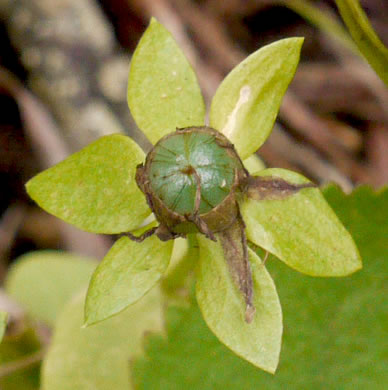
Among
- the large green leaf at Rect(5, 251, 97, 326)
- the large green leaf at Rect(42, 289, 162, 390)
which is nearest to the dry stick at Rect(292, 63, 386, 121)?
the large green leaf at Rect(5, 251, 97, 326)

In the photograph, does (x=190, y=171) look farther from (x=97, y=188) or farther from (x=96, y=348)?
(x=96, y=348)

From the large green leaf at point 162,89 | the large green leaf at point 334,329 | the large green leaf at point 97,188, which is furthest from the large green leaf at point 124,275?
the large green leaf at point 334,329

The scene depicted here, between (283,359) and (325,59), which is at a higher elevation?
(283,359)

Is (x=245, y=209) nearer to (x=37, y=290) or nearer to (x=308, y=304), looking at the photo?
(x=308, y=304)

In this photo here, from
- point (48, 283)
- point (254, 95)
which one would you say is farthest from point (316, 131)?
point (254, 95)

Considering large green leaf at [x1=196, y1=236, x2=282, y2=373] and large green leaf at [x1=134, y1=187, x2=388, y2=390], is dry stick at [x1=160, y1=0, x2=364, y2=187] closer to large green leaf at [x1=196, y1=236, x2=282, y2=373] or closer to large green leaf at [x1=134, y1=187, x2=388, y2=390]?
large green leaf at [x1=134, y1=187, x2=388, y2=390]

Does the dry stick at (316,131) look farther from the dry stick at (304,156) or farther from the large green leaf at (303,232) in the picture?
the large green leaf at (303,232)

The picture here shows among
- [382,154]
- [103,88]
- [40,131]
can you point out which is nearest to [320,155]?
[382,154]
